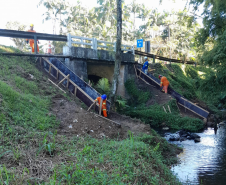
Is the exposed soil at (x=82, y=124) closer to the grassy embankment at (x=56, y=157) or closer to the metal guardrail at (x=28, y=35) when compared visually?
the grassy embankment at (x=56, y=157)

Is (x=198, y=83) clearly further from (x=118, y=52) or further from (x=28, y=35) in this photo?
(x=28, y=35)

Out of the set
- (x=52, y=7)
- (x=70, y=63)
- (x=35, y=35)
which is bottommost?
(x=70, y=63)

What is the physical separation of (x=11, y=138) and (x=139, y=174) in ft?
12.1

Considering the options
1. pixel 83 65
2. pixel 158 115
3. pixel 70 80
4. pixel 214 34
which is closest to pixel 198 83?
pixel 214 34

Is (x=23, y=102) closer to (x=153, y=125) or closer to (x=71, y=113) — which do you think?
(x=71, y=113)

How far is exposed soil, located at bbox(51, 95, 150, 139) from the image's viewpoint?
9.48 m

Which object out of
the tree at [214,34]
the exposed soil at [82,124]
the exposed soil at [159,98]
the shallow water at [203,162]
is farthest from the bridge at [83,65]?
the tree at [214,34]

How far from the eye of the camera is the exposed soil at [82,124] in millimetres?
9478

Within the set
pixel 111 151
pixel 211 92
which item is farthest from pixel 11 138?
pixel 211 92

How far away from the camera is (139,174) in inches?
226

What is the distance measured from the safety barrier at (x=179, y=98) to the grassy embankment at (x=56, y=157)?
7.76 metres

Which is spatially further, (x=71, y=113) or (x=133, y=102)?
(x=133, y=102)

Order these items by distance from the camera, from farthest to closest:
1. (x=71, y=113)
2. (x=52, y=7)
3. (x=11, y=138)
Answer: (x=52, y=7) < (x=71, y=113) < (x=11, y=138)

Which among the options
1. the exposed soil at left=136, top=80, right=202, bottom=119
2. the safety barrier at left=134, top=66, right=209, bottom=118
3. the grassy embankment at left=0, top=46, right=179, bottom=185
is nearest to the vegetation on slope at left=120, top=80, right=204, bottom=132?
the exposed soil at left=136, top=80, right=202, bottom=119
